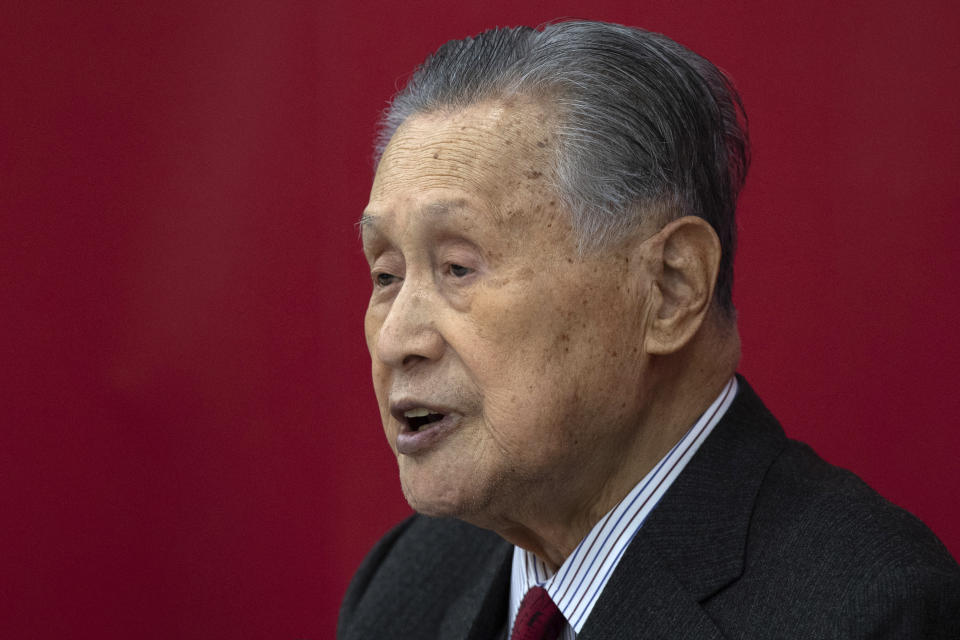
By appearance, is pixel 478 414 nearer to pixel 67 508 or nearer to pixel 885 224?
pixel 885 224

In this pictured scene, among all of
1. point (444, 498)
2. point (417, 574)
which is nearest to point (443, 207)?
point (444, 498)

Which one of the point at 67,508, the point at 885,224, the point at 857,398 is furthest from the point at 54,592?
the point at 885,224

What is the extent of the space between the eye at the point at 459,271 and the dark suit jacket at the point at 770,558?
1.49ft

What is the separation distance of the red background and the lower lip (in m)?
1.01

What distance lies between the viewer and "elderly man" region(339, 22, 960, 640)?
5.08 ft

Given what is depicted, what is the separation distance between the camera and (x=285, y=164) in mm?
2602

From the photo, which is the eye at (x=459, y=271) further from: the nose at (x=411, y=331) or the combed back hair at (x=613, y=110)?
the combed back hair at (x=613, y=110)

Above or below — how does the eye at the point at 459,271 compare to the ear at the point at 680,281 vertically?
above

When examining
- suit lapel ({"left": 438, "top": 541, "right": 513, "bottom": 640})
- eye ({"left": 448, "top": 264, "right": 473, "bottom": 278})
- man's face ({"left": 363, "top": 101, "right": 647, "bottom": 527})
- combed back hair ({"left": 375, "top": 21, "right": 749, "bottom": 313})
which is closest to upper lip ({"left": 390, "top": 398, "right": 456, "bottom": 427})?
man's face ({"left": 363, "top": 101, "right": 647, "bottom": 527})

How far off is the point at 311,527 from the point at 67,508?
57 cm

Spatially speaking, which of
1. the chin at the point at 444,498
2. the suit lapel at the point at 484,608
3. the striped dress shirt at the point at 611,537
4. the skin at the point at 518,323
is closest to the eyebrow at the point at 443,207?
the skin at the point at 518,323

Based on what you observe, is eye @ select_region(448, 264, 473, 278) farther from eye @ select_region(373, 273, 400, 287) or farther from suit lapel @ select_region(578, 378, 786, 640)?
suit lapel @ select_region(578, 378, 786, 640)

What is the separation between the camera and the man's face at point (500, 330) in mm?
1558

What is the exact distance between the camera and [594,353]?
1577 millimetres
